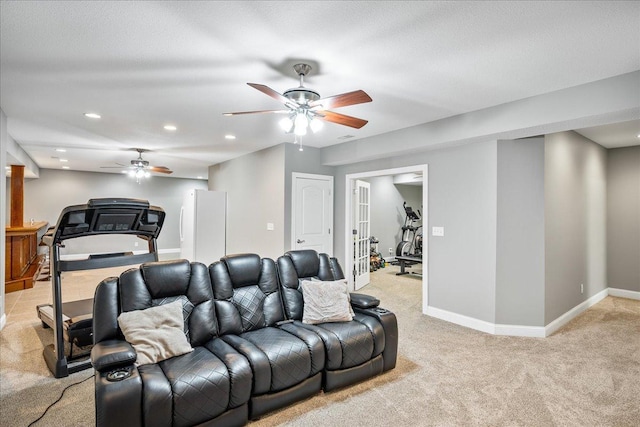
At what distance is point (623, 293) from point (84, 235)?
7705 millimetres

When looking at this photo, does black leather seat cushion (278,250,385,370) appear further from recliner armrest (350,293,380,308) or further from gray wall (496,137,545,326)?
gray wall (496,137,545,326)

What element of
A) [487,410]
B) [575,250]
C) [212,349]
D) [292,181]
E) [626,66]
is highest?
[626,66]

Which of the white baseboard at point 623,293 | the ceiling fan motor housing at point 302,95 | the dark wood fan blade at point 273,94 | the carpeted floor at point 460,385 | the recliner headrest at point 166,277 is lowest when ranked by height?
the carpeted floor at point 460,385

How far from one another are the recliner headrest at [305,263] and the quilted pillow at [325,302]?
133 millimetres

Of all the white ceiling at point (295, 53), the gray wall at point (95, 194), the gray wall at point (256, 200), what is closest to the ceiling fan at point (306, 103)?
the white ceiling at point (295, 53)

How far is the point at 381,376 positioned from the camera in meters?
2.81

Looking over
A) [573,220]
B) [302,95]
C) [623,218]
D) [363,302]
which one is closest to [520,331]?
[573,220]

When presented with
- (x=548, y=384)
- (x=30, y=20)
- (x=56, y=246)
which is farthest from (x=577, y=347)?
(x=30, y=20)

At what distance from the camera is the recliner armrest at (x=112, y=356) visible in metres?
1.85

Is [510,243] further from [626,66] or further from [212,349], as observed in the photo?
[212,349]

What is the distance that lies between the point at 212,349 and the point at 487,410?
2044 mm

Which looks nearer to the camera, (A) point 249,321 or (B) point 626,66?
(B) point 626,66

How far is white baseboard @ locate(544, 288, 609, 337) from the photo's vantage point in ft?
12.7

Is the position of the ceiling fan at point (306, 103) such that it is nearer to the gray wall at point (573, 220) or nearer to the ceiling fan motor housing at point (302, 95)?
the ceiling fan motor housing at point (302, 95)
